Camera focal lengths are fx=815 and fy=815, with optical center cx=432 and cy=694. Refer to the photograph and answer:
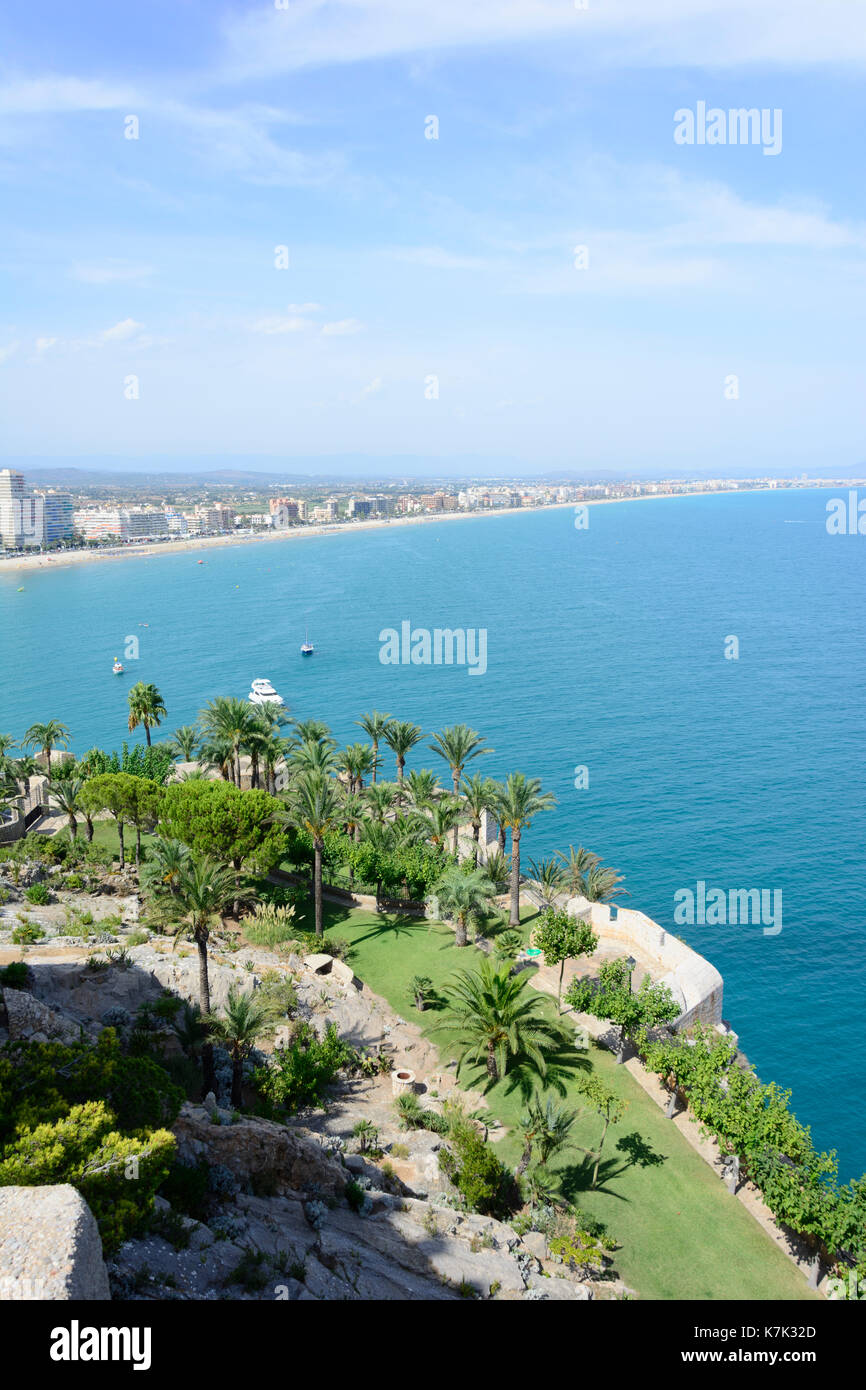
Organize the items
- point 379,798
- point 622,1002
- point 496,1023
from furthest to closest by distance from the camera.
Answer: point 379,798, point 622,1002, point 496,1023

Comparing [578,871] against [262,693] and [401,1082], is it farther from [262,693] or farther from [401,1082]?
[262,693]

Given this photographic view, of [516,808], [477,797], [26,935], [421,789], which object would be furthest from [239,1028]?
[421,789]

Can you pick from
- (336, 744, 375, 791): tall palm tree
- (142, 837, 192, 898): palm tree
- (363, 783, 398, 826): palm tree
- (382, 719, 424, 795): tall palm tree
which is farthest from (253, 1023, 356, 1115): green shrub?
(382, 719, 424, 795): tall palm tree

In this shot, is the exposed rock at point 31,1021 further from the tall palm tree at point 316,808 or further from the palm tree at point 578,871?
the palm tree at point 578,871

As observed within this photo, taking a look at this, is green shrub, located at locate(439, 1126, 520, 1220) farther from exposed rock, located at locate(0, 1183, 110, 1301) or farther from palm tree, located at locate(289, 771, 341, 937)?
palm tree, located at locate(289, 771, 341, 937)

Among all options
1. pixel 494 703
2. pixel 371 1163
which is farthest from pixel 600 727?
pixel 371 1163

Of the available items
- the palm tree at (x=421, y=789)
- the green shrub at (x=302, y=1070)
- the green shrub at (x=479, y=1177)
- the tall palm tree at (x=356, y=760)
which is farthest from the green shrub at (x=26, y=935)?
the tall palm tree at (x=356, y=760)
